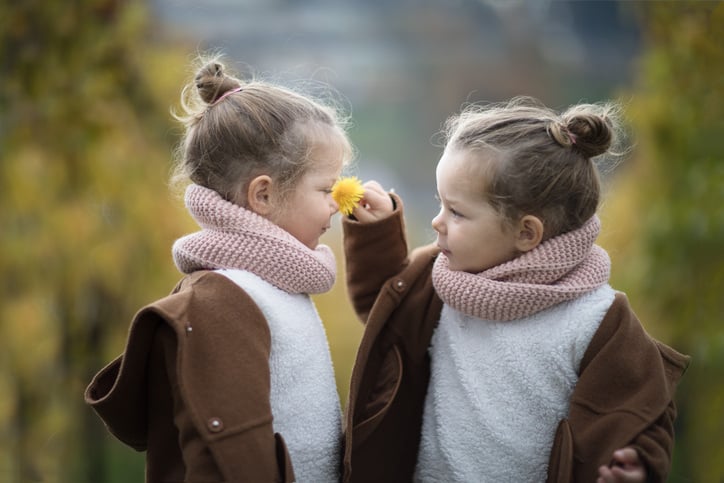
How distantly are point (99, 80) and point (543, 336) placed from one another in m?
2.50

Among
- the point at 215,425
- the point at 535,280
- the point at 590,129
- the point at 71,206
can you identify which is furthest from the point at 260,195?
the point at 71,206

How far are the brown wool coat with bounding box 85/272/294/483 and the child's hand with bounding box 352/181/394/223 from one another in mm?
481

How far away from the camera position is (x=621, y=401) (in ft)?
6.73

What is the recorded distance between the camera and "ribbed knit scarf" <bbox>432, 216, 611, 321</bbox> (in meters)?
2.14

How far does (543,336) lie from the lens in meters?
2.17

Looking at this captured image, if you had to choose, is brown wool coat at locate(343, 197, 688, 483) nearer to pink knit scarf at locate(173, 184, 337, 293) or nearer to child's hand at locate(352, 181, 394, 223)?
child's hand at locate(352, 181, 394, 223)

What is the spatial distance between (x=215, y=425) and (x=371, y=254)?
0.73 meters

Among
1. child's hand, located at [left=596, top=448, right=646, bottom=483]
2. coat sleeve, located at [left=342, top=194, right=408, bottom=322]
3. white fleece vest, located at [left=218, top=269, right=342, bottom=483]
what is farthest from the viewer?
coat sleeve, located at [left=342, top=194, right=408, bottom=322]

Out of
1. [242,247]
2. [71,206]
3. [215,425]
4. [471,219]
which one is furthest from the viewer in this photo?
[71,206]

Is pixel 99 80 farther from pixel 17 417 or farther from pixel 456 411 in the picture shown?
pixel 456 411

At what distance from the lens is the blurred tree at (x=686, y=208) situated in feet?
11.9

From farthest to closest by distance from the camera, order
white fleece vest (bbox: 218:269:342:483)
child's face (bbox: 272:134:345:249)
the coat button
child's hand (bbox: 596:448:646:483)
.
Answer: child's face (bbox: 272:134:345:249) → white fleece vest (bbox: 218:269:342:483) → child's hand (bbox: 596:448:646:483) → the coat button

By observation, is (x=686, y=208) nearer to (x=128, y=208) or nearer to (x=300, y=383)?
(x=300, y=383)

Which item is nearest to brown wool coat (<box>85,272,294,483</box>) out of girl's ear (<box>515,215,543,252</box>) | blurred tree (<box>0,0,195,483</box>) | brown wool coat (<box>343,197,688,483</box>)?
brown wool coat (<box>343,197,688,483</box>)
